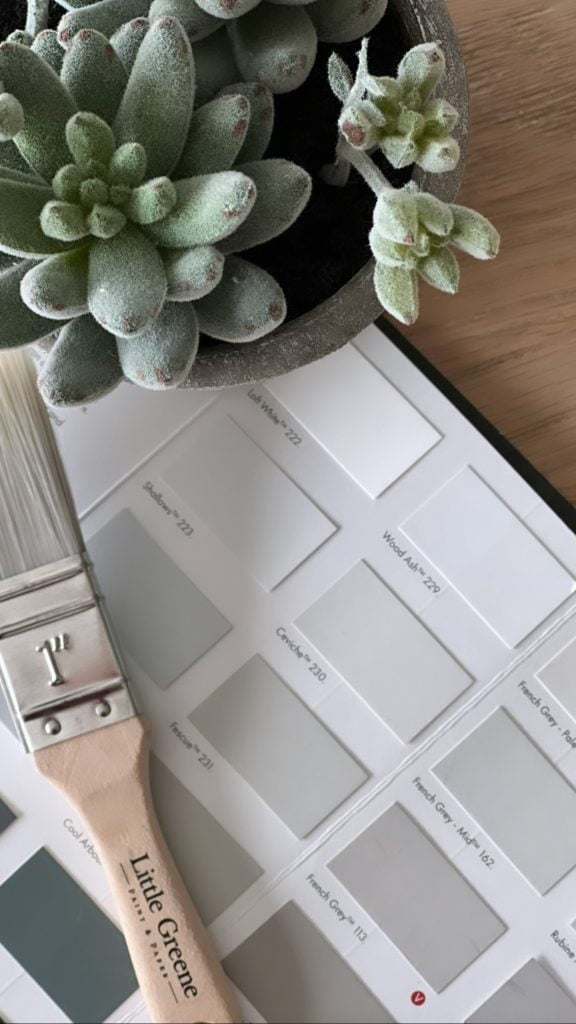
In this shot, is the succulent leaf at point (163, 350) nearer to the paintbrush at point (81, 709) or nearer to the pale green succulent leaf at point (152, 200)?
the pale green succulent leaf at point (152, 200)

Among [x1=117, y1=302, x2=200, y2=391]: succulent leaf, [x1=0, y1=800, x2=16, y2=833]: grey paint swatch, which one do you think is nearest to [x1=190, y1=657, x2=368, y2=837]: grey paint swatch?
[x1=0, y1=800, x2=16, y2=833]: grey paint swatch

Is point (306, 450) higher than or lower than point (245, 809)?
higher

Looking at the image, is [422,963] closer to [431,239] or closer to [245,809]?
[245,809]

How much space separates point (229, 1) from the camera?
309 millimetres

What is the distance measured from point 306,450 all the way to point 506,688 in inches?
6.1

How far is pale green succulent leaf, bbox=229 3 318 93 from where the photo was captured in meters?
0.34

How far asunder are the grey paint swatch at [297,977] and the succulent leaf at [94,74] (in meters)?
0.37

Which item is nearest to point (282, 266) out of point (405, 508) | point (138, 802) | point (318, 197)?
point (318, 197)

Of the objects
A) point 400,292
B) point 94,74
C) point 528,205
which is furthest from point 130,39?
point 528,205

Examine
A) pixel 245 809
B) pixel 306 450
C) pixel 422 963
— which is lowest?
pixel 422 963

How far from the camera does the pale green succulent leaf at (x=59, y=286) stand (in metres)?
0.30

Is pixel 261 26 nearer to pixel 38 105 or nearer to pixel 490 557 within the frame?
pixel 38 105

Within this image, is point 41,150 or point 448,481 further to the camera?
point 448,481

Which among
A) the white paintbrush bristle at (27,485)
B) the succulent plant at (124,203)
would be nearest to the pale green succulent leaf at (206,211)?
the succulent plant at (124,203)
